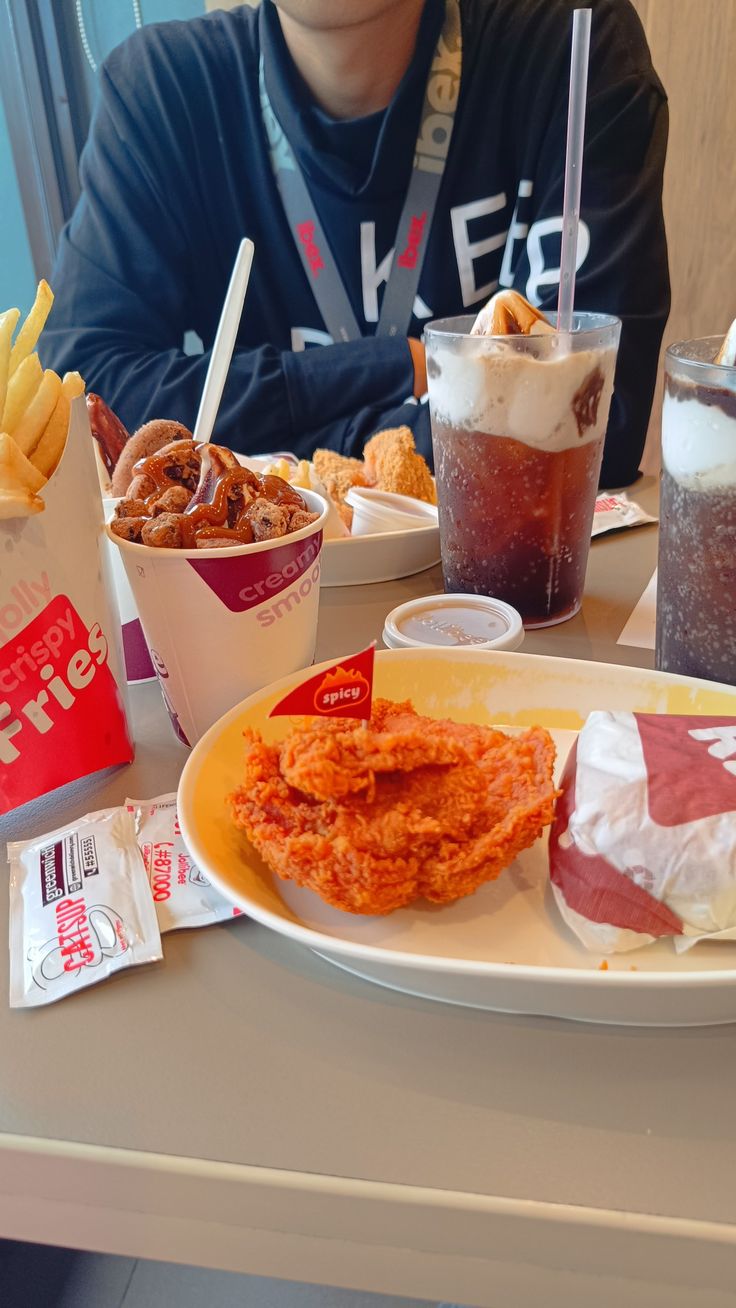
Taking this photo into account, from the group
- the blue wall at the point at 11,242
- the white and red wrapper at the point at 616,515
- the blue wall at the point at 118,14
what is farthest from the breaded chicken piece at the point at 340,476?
the blue wall at the point at 118,14

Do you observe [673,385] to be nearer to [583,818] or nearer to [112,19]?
[583,818]

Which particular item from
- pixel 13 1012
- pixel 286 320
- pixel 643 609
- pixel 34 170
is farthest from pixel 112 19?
pixel 13 1012

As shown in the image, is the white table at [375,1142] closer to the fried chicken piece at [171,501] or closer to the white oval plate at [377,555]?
A: the fried chicken piece at [171,501]

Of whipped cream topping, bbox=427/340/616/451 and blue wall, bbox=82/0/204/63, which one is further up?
blue wall, bbox=82/0/204/63

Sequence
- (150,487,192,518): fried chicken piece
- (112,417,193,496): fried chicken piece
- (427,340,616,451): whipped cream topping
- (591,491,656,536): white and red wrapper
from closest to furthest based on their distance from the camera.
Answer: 1. (150,487,192,518): fried chicken piece
2. (427,340,616,451): whipped cream topping
3. (112,417,193,496): fried chicken piece
4. (591,491,656,536): white and red wrapper

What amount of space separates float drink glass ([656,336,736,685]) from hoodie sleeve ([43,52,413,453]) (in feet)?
3.84

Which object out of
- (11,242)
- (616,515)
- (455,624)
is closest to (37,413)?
(455,624)

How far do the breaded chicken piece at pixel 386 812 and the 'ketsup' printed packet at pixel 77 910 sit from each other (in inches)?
3.8

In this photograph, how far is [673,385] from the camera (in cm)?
70

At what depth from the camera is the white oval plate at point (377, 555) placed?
1.07m

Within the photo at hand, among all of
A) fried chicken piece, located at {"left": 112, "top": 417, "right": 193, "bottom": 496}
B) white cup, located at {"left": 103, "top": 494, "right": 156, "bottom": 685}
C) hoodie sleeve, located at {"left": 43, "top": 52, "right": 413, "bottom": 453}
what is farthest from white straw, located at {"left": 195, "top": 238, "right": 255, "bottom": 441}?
hoodie sleeve, located at {"left": 43, "top": 52, "right": 413, "bottom": 453}

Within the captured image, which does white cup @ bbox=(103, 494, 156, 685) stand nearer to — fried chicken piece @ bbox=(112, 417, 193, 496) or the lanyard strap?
fried chicken piece @ bbox=(112, 417, 193, 496)

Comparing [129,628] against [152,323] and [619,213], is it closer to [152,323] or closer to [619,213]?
[152,323]

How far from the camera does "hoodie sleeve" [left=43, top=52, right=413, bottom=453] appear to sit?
5.94 feet
